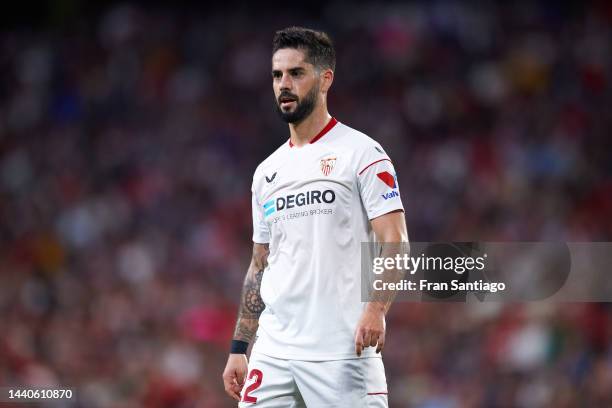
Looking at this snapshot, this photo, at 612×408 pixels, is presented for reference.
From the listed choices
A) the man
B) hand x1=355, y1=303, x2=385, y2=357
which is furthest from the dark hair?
hand x1=355, y1=303, x2=385, y2=357

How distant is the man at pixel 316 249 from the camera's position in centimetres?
395

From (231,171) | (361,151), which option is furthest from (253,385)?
(231,171)

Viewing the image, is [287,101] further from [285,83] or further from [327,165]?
[327,165]

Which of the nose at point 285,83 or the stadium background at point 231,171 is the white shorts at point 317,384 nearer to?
the nose at point 285,83

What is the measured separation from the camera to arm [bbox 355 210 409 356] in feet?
12.4

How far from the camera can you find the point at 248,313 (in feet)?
14.5

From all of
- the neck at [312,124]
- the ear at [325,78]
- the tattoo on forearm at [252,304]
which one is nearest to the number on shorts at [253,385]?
the tattoo on forearm at [252,304]

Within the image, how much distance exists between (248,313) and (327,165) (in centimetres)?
77

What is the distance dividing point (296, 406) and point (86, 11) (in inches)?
470

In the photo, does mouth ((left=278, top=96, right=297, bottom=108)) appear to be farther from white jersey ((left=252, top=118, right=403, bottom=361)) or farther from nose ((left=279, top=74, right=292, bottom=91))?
white jersey ((left=252, top=118, right=403, bottom=361))

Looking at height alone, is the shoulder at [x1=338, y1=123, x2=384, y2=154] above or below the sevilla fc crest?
above

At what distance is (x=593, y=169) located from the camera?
997 cm

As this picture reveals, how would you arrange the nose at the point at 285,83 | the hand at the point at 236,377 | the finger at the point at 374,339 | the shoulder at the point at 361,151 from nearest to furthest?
the finger at the point at 374,339 < the shoulder at the point at 361,151 < the nose at the point at 285,83 < the hand at the point at 236,377

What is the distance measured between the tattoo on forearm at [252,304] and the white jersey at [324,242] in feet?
0.64
